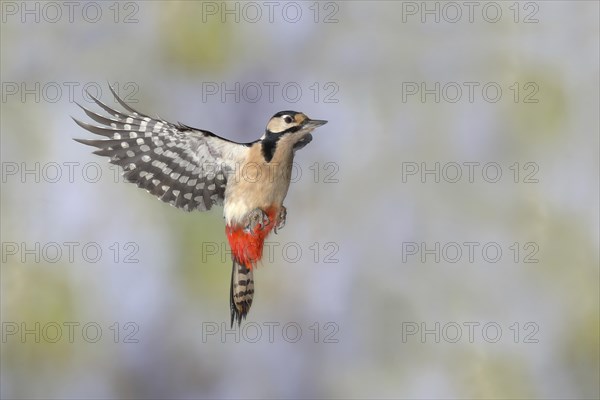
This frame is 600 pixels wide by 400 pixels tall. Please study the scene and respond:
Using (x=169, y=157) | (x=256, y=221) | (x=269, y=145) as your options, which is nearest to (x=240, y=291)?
(x=256, y=221)

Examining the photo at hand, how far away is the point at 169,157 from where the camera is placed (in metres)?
7.13

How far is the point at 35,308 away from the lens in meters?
10.3

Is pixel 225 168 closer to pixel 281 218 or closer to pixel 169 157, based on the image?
pixel 169 157

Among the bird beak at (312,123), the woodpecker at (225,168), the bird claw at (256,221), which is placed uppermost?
the bird beak at (312,123)

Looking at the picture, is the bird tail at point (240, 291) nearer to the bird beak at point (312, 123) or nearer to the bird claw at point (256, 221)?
the bird claw at point (256, 221)

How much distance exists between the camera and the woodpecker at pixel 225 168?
668 cm

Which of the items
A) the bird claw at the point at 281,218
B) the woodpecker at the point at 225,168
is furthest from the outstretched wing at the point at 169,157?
the bird claw at the point at 281,218

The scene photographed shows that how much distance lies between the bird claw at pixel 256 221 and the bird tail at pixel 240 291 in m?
0.27

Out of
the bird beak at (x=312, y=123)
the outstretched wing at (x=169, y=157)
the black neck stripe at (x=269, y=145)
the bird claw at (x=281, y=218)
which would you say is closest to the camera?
the bird beak at (x=312, y=123)

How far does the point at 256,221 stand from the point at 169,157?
838mm

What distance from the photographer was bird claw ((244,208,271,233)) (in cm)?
670

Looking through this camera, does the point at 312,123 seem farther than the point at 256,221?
No

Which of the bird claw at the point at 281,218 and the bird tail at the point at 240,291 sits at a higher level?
the bird claw at the point at 281,218

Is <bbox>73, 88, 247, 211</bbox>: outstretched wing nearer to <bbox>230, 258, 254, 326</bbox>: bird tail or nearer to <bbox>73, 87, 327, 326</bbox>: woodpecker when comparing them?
<bbox>73, 87, 327, 326</bbox>: woodpecker
